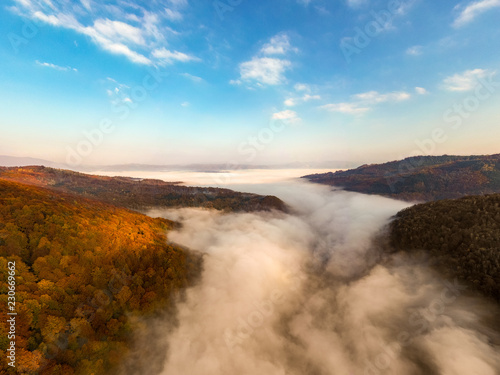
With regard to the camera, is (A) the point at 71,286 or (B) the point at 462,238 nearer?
(A) the point at 71,286

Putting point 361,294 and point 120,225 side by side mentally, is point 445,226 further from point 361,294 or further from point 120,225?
point 120,225

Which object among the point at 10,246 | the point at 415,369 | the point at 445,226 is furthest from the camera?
the point at 445,226

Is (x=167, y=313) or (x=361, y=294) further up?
(x=167, y=313)

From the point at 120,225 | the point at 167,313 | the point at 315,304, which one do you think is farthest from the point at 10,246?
the point at 315,304

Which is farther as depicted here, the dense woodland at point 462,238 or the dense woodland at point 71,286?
the dense woodland at point 462,238

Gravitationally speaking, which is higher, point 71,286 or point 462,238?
point 462,238
